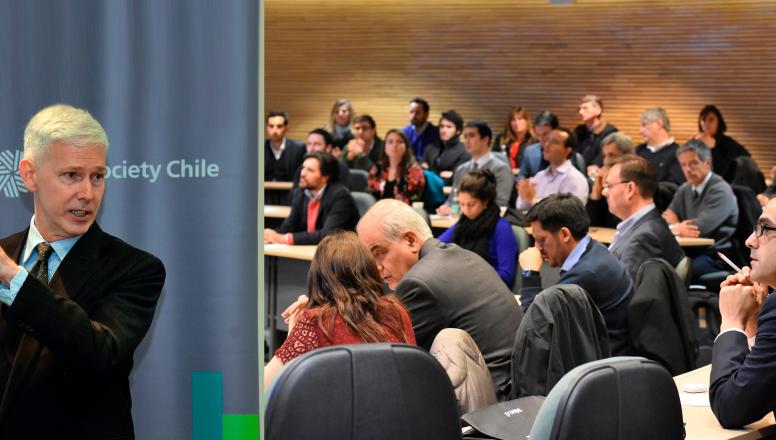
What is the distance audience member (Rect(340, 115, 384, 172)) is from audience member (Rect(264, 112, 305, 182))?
19.7 inches

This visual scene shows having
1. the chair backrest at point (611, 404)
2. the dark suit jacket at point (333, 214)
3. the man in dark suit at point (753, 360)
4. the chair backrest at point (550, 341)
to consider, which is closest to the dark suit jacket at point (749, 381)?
the man in dark suit at point (753, 360)

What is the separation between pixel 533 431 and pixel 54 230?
1264mm

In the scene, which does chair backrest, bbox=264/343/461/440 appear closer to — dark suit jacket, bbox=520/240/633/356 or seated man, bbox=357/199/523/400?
seated man, bbox=357/199/523/400

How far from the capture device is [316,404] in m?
2.43

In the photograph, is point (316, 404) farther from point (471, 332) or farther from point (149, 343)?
point (471, 332)

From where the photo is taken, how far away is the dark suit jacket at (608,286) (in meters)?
4.23

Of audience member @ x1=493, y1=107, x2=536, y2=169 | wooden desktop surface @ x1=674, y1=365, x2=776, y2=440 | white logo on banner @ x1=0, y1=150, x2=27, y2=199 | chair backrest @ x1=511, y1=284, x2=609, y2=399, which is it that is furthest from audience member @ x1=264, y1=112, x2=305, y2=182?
white logo on banner @ x1=0, y1=150, x2=27, y2=199

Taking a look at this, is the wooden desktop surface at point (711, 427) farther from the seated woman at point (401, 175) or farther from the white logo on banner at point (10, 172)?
the seated woman at point (401, 175)

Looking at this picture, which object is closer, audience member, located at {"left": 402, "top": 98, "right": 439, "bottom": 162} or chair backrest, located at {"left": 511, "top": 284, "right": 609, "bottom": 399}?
chair backrest, located at {"left": 511, "top": 284, "right": 609, "bottom": 399}

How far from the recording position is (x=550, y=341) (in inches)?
134

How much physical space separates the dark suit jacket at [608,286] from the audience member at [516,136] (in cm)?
755

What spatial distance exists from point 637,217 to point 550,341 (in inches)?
85.4

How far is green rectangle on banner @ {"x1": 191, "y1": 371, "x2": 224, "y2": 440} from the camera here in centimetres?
192

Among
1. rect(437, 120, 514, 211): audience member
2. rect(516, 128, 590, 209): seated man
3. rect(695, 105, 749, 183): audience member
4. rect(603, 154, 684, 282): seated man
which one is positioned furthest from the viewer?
rect(695, 105, 749, 183): audience member
